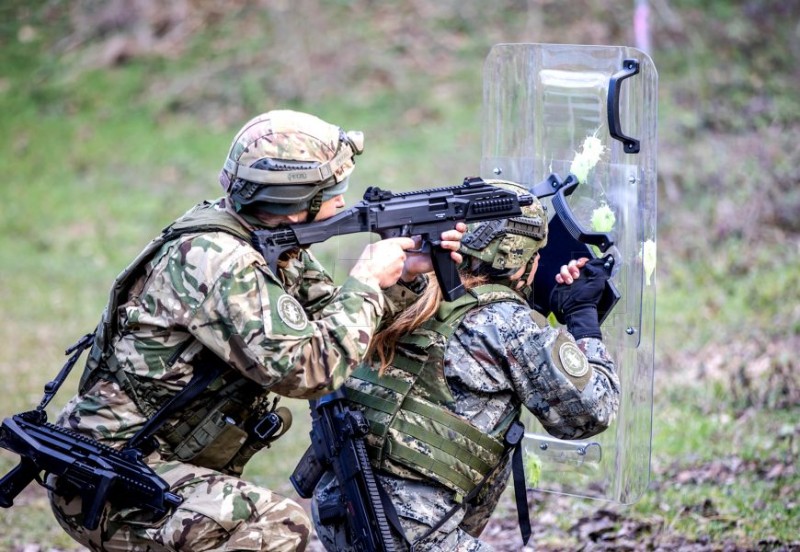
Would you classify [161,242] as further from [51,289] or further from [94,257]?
[94,257]

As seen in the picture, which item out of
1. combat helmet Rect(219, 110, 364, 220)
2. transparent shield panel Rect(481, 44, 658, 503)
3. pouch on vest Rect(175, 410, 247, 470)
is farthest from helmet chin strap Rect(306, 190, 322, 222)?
transparent shield panel Rect(481, 44, 658, 503)

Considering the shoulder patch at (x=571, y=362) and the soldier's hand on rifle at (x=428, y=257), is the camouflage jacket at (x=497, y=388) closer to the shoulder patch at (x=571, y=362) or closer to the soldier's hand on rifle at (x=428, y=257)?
the shoulder patch at (x=571, y=362)

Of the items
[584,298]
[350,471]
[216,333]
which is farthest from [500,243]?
[216,333]

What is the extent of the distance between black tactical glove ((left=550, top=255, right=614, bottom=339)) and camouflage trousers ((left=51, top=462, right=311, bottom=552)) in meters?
1.27

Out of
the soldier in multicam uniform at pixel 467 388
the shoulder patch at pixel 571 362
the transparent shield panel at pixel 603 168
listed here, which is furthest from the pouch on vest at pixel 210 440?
the transparent shield panel at pixel 603 168

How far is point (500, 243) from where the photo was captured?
3855mm

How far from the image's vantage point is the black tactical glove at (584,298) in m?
4.03

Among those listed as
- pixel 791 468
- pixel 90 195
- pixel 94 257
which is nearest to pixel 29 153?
pixel 90 195

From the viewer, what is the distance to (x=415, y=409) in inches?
148

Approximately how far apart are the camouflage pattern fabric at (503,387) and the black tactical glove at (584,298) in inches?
7.4

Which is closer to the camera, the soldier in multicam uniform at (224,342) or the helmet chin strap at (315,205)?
the soldier in multicam uniform at (224,342)

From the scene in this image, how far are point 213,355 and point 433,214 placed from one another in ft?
3.07

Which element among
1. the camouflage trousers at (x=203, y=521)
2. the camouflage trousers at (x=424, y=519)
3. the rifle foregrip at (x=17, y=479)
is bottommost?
the camouflage trousers at (x=424, y=519)

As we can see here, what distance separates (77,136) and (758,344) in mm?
10476
